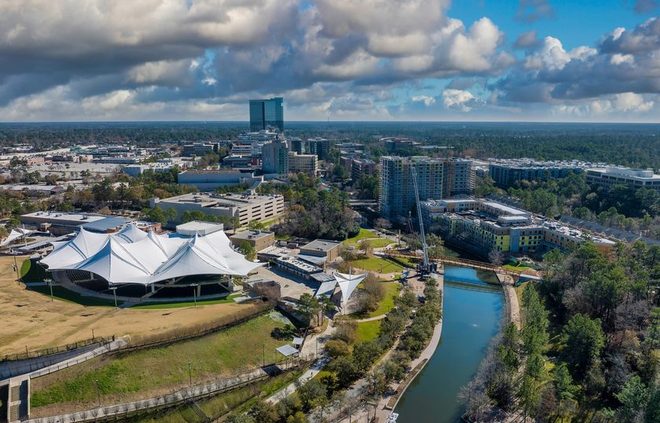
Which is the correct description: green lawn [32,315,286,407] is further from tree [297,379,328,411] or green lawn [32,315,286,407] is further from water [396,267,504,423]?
water [396,267,504,423]

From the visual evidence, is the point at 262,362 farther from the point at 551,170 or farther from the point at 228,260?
the point at 551,170

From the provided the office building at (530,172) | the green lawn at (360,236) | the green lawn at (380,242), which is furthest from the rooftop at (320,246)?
the office building at (530,172)

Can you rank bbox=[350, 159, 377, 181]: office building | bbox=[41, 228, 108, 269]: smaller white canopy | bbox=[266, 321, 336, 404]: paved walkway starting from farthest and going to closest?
bbox=[350, 159, 377, 181]: office building → bbox=[41, 228, 108, 269]: smaller white canopy → bbox=[266, 321, 336, 404]: paved walkway

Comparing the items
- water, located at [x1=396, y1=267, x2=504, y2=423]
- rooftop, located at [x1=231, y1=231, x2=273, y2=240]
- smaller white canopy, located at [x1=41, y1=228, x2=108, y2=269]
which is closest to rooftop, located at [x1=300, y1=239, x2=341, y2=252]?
rooftop, located at [x1=231, y1=231, x2=273, y2=240]

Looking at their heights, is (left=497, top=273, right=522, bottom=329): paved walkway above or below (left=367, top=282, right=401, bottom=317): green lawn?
below

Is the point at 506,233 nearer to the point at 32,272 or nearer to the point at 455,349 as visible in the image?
the point at 455,349

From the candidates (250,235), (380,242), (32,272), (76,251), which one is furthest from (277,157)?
(32,272)

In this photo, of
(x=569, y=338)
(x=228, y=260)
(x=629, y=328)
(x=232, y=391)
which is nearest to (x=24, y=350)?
(x=232, y=391)

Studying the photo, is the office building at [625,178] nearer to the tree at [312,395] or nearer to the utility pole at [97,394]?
the tree at [312,395]
